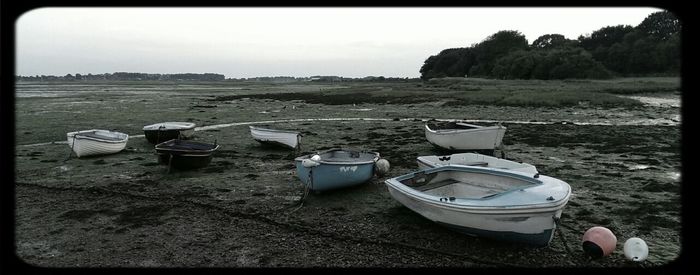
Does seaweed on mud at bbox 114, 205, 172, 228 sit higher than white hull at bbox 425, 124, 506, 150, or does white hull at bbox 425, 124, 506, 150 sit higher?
white hull at bbox 425, 124, 506, 150

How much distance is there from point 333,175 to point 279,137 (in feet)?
21.4

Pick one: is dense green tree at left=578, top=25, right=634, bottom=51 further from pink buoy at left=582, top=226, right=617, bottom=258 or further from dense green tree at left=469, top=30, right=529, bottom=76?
pink buoy at left=582, top=226, right=617, bottom=258

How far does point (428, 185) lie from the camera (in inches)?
349

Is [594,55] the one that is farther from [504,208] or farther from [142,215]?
[142,215]

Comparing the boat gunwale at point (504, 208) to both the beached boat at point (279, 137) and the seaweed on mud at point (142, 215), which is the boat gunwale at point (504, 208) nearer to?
the seaweed on mud at point (142, 215)

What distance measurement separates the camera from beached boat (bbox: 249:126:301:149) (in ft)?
50.6

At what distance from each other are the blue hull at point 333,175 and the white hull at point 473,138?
17.1 feet

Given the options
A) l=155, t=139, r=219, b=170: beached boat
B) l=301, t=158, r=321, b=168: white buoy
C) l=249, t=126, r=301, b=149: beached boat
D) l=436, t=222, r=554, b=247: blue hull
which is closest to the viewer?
l=436, t=222, r=554, b=247: blue hull

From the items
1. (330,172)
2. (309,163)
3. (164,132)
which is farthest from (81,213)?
(164,132)

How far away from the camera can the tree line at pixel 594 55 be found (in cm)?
6053

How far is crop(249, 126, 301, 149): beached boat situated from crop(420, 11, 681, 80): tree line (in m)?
48.0

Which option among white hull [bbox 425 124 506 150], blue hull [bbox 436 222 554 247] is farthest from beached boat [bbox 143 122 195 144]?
blue hull [bbox 436 222 554 247]
